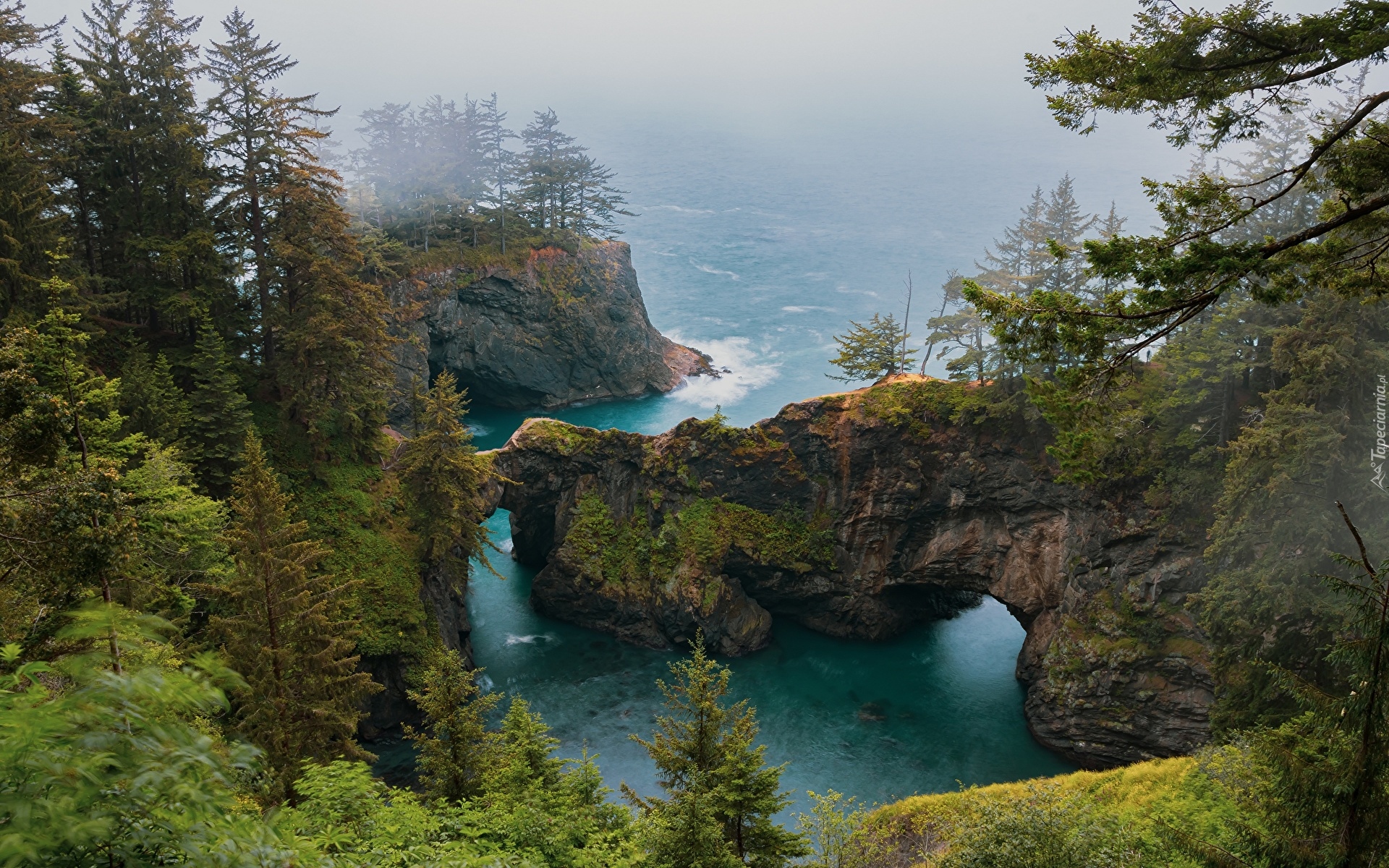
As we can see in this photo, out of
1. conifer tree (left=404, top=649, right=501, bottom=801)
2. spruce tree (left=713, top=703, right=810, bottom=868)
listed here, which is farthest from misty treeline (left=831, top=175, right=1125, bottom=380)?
conifer tree (left=404, top=649, right=501, bottom=801)

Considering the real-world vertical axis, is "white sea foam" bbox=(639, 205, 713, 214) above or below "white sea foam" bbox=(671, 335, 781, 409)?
above

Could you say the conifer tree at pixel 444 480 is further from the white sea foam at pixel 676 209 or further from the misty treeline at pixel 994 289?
the white sea foam at pixel 676 209

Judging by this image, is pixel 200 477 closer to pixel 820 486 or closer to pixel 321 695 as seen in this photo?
pixel 321 695

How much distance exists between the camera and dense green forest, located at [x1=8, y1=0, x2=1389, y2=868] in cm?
769

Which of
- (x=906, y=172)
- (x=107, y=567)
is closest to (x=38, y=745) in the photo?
(x=107, y=567)

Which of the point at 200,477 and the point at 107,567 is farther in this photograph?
the point at 200,477

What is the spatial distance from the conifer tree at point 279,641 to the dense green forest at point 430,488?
0.33ft

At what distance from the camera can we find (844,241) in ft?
350

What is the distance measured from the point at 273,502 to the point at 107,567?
882 centimetres

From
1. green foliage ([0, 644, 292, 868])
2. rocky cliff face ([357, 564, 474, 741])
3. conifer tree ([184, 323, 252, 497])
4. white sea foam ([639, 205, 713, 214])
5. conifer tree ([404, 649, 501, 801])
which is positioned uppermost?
white sea foam ([639, 205, 713, 214])

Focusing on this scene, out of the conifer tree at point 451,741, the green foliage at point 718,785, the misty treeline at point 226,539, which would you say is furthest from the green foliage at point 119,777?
the conifer tree at point 451,741

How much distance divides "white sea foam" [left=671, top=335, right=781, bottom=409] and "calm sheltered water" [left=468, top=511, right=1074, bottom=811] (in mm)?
31220

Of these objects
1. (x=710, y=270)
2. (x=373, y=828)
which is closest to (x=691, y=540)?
(x=373, y=828)

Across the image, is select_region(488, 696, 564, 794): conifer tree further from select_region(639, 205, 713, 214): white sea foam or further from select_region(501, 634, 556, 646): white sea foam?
select_region(639, 205, 713, 214): white sea foam
